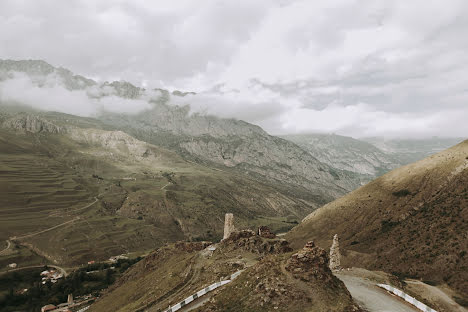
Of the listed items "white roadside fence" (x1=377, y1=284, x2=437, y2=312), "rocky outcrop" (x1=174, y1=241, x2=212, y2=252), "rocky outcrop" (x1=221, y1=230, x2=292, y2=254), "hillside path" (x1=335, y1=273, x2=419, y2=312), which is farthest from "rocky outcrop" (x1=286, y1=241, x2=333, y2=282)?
"rocky outcrop" (x1=174, y1=241, x2=212, y2=252)

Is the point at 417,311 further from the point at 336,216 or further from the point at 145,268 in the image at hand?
the point at 336,216

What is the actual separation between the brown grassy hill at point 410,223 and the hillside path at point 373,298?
26.0 metres

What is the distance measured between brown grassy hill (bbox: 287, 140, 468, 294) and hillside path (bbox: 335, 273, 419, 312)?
26.0 m

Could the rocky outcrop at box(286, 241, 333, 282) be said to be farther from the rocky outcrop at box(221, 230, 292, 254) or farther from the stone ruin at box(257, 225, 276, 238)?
the stone ruin at box(257, 225, 276, 238)

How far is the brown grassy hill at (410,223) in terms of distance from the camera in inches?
2514

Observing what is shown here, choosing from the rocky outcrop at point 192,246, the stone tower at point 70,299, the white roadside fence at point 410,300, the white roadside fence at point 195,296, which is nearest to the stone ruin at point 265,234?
the white roadside fence at point 195,296

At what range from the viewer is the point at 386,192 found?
116m

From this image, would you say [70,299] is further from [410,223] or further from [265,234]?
[410,223]

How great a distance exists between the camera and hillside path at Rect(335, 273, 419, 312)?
109 feet

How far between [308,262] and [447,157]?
111299 mm

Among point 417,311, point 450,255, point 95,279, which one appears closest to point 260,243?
point 417,311

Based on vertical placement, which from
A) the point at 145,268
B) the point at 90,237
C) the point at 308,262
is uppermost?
the point at 308,262

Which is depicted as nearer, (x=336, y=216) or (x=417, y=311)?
(x=417, y=311)

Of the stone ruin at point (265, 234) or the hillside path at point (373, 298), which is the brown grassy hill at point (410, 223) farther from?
the stone ruin at point (265, 234)
